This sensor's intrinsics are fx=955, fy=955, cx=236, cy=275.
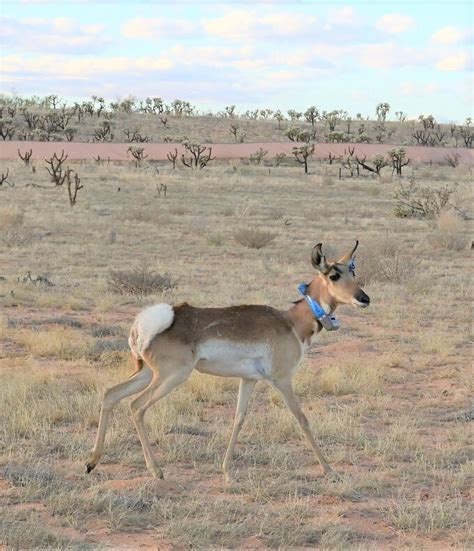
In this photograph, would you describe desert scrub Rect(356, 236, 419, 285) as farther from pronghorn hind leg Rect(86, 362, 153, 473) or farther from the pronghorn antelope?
pronghorn hind leg Rect(86, 362, 153, 473)

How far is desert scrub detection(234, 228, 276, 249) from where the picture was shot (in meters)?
22.9

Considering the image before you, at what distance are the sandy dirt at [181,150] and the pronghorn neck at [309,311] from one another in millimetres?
57185

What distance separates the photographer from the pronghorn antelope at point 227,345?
21.5 ft

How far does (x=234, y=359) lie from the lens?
22.0 ft

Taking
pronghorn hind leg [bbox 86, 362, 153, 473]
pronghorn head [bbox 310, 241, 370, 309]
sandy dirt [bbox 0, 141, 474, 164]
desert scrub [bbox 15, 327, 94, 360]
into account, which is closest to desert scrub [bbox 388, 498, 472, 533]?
pronghorn head [bbox 310, 241, 370, 309]

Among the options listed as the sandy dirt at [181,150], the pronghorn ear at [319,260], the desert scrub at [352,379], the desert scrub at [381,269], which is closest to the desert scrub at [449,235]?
the desert scrub at [381,269]

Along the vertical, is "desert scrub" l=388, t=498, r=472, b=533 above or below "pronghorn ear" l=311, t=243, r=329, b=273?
below

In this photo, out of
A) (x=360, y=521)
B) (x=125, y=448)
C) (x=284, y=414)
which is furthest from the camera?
(x=284, y=414)

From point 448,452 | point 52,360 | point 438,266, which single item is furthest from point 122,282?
point 448,452

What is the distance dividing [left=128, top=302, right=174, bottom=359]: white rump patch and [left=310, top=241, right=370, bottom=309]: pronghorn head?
118cm

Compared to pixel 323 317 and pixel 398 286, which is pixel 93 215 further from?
pixel 323 317

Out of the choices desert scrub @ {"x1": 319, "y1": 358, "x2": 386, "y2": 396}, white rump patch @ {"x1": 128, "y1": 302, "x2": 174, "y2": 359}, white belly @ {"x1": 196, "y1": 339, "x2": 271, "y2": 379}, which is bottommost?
desert scrub @ {"x1": 319, "y1": 358, "x2": 386, "y2": 396}

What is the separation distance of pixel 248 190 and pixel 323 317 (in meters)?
35.6

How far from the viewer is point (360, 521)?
6.19 m
